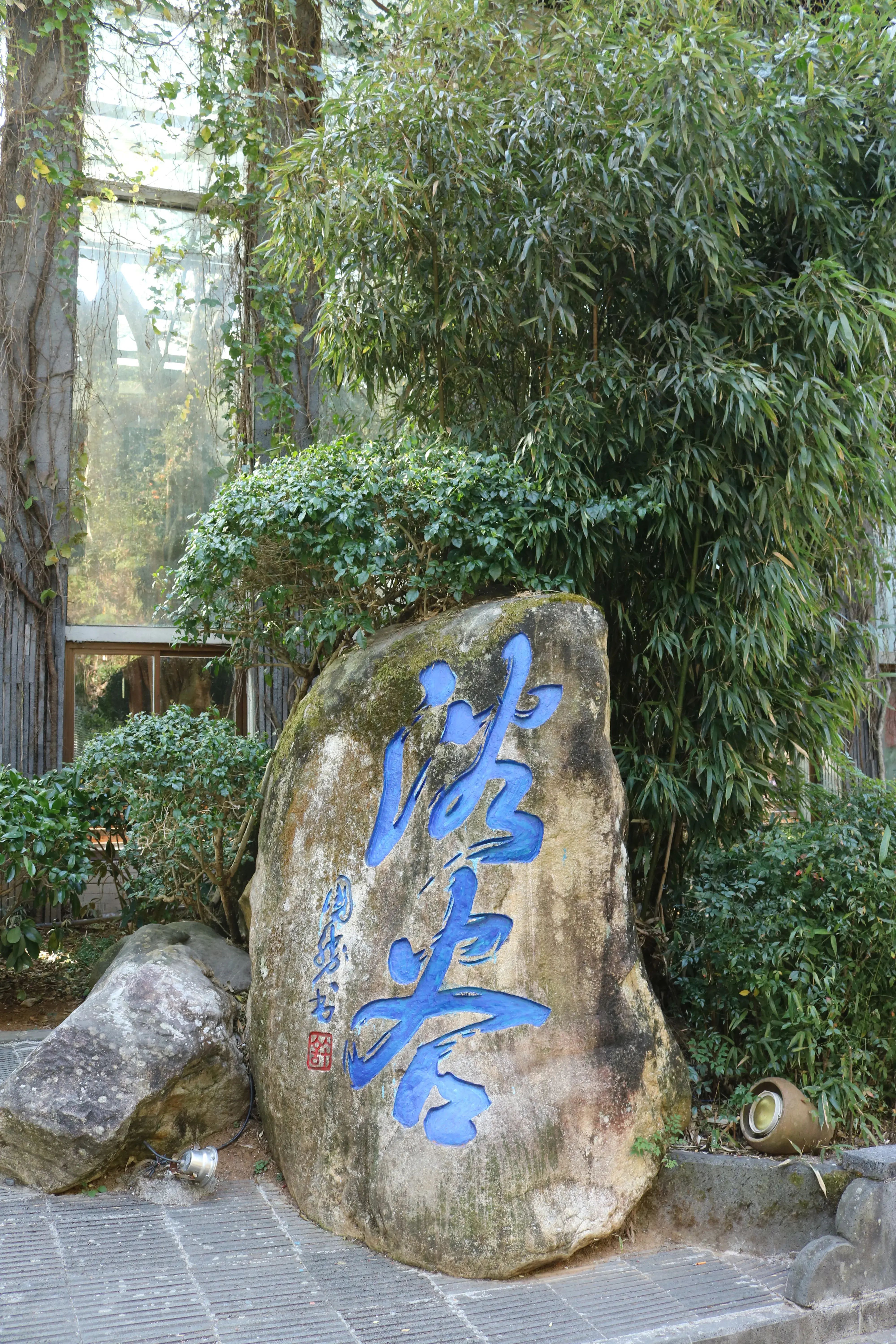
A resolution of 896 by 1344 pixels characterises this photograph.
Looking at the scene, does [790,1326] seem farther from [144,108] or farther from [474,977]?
[144,108]

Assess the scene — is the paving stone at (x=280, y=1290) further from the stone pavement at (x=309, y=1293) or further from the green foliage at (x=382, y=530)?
the green foliage at (x=382, y=530)

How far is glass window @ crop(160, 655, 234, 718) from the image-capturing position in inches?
354

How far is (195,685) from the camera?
9055 mm

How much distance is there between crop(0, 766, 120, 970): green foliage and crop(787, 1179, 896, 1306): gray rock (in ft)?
14.9

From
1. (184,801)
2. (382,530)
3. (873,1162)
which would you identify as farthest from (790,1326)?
(184,801)

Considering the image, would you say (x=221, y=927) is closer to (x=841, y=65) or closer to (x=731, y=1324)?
(x=731, y=1324)

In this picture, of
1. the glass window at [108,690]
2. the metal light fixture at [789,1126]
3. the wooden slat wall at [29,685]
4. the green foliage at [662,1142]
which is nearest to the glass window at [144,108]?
the wooden slat wall at [29,685]

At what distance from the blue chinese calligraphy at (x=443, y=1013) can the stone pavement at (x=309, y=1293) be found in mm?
555

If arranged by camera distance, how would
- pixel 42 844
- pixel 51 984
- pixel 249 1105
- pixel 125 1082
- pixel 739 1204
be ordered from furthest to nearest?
pixel 51 984, pixel 42 844, pixel 249 1105, pixel 125 1082, pixel 739 1204

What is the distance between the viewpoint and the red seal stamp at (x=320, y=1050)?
426cm

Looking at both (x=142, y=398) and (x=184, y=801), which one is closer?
(x=184, y=801)

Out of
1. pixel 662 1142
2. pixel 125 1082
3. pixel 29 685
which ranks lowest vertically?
pixel 662 1142

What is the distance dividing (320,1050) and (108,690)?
5364mm

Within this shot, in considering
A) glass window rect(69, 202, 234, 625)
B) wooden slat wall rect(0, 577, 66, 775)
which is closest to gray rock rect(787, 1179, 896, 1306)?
wooden slat wall rect(0, 577, 66, 775)
